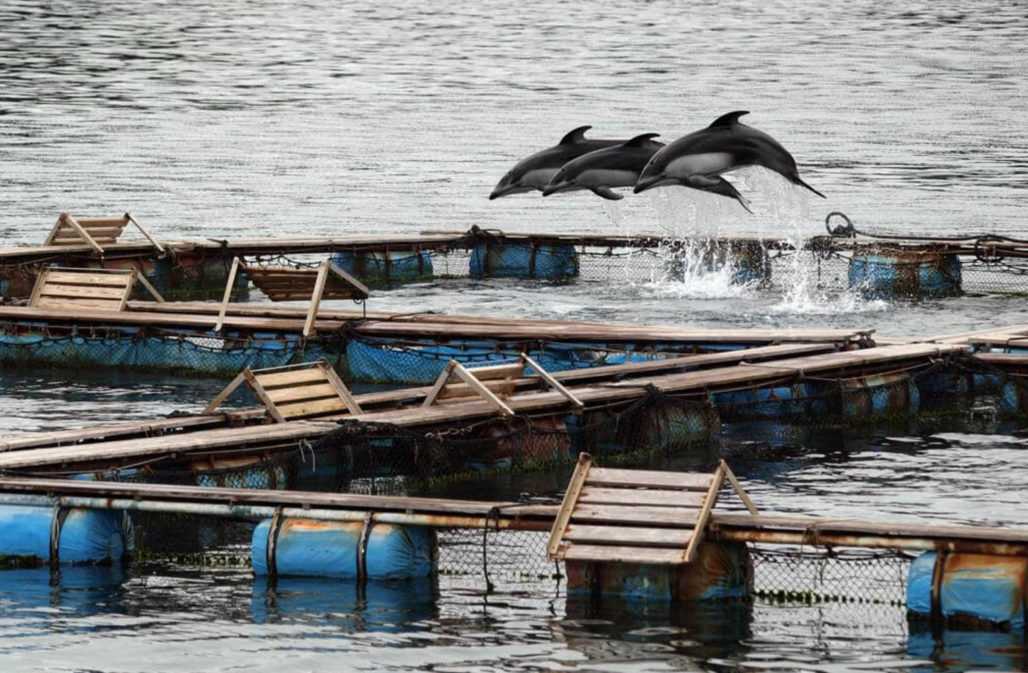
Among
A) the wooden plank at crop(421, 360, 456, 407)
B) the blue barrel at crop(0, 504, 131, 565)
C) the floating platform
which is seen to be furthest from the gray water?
the wooden plank at crop(421, 360, 456, 407)

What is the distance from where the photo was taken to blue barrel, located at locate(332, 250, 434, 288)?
4912 cm

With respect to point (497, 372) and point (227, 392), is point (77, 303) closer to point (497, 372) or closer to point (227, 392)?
point (497, 372)

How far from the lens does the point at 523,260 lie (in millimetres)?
49781

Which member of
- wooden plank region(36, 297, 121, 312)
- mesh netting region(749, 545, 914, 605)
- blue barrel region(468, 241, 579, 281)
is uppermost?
blue barrel region(468, 241, 579, 281)

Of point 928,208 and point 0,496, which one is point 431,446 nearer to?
point 0,496

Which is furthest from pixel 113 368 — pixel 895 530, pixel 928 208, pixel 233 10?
pixel 233 10

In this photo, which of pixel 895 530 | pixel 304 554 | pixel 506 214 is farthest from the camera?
pixel 506 214

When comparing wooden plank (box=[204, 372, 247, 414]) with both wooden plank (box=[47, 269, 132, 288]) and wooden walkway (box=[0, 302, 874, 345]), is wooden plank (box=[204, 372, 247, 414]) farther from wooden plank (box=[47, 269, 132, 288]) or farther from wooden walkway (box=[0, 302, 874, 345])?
wooden plank (box=[47, 269, 132, 288])

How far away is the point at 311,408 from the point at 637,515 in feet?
23.4

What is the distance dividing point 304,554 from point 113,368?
50.1ft

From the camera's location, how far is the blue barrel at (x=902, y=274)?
151 feet

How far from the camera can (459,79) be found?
11444 centimetres

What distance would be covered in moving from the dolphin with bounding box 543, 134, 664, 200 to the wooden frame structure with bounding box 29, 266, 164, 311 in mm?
7298

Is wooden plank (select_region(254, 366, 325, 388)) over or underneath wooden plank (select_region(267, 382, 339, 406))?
over
